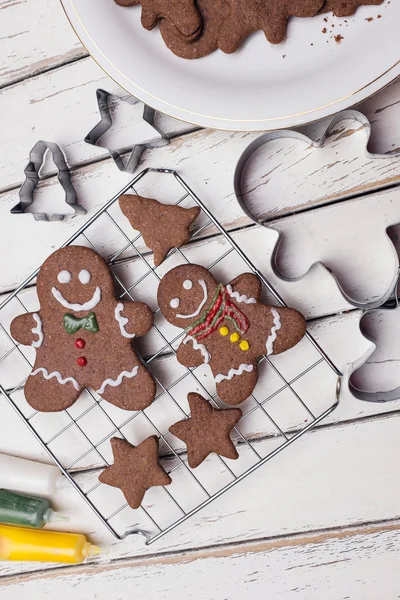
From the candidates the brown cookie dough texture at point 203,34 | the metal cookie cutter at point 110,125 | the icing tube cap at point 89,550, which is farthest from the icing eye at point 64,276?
the icing tube cap at point 89,550

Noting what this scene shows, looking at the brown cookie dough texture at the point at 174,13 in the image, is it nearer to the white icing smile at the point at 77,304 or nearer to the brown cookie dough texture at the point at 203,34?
the brown cookie dough texture at the point at 203,34

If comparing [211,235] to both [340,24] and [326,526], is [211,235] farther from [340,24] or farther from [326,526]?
[326,526]

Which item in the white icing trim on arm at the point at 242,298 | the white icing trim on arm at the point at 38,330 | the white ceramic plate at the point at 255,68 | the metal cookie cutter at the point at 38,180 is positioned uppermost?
the white ceramic plate at the point at 255,68

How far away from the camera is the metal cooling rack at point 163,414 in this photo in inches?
49.4

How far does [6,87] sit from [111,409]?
2.17ft

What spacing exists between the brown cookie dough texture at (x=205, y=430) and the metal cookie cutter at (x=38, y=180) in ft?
1.39

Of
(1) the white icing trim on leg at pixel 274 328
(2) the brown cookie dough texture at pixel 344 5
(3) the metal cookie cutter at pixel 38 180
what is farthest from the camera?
(3) the metal cookie cutter at pixel 38 180

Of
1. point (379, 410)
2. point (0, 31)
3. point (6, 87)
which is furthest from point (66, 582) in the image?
point (0, 31)

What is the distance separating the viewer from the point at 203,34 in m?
1.12

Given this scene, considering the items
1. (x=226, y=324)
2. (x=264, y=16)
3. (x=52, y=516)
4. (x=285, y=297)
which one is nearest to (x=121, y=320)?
(x=226, y=324)

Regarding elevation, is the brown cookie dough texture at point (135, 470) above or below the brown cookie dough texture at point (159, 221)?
below

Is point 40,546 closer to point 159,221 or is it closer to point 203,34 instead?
point 159,221

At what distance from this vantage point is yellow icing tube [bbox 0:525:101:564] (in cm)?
135

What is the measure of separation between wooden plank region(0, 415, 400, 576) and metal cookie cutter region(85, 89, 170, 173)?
1.90 feet
